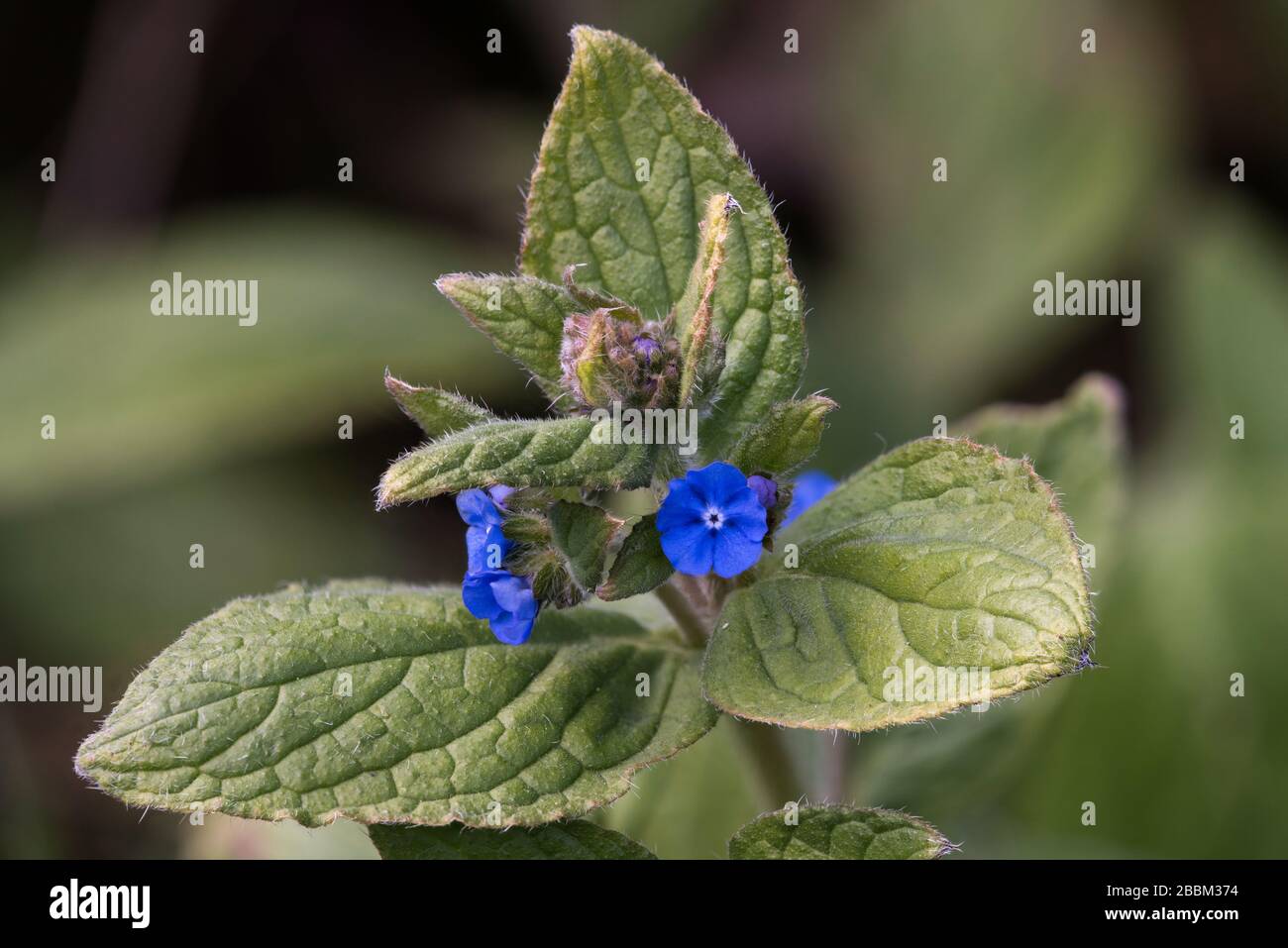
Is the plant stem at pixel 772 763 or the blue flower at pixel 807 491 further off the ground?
the blue flower at pixel 807 491

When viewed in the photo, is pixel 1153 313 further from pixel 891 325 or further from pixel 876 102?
pixel 876 102

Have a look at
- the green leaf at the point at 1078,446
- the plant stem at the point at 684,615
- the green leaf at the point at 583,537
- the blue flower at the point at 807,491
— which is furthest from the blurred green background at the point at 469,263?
the green leaf at the point at 583,537

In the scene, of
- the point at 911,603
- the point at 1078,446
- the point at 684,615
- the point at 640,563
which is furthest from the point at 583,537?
A: the point at 1078,446

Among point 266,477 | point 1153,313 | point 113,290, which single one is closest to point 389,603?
point 266,477

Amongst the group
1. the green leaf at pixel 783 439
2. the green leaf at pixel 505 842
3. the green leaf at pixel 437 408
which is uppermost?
the green leaf at pixel 437 408

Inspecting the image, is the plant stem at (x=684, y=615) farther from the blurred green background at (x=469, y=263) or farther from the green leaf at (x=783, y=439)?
the blurred green background at (x=469, y=263)

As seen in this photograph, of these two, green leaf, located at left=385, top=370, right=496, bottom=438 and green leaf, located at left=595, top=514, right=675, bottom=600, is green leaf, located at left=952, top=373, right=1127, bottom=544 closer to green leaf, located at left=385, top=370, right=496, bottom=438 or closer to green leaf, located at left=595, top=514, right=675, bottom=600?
green leaf, located at left=595, top=514, right=675, bottom=600

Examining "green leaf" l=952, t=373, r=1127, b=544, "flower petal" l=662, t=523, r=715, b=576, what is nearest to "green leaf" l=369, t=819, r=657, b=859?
"flower petal" l=662, t=523, r=715, b=576
